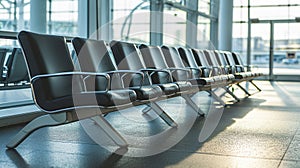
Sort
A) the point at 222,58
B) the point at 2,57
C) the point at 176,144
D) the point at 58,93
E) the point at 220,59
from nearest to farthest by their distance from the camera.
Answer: the point at 58,93
the point at 176,144
the point at 2,57
the point at 220,59
the point at 222,58

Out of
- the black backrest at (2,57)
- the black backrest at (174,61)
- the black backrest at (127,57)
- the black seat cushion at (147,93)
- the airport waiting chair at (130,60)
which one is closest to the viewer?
the black seat cushion at (147,93)

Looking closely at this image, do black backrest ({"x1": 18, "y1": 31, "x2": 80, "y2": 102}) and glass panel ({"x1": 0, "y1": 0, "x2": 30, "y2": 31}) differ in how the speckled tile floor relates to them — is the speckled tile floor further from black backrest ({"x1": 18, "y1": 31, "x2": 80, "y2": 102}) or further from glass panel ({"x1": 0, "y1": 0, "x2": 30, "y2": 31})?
glass panel ({"x1": 0, "y1": 0, "x2": 30, "y2": 31})

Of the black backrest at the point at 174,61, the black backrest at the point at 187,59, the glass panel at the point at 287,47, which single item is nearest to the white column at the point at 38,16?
the black backrest at the point at 174,61

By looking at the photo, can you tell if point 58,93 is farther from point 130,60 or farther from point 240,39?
point 240,39

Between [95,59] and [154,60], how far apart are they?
1201 millimetres

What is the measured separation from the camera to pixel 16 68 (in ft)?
16.8

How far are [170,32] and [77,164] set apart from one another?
7148mm

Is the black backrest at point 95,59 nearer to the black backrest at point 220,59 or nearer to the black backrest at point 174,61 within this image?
the black backrest at point 174,61

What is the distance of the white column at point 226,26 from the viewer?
12.5 metres

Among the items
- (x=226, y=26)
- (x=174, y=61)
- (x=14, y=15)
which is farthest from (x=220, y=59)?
(x=226, y=26)

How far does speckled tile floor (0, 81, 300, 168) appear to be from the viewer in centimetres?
300

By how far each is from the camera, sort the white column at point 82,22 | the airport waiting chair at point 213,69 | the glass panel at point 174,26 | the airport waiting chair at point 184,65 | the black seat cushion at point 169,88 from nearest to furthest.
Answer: the black seat cushion at point 169,88
the airport waiting chair at point 184,65
the airport waiting chair at point 213,69
the white column at point 82,22
the glass panel at point 174,26

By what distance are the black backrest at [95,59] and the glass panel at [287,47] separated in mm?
11843

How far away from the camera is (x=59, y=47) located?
3627mm
